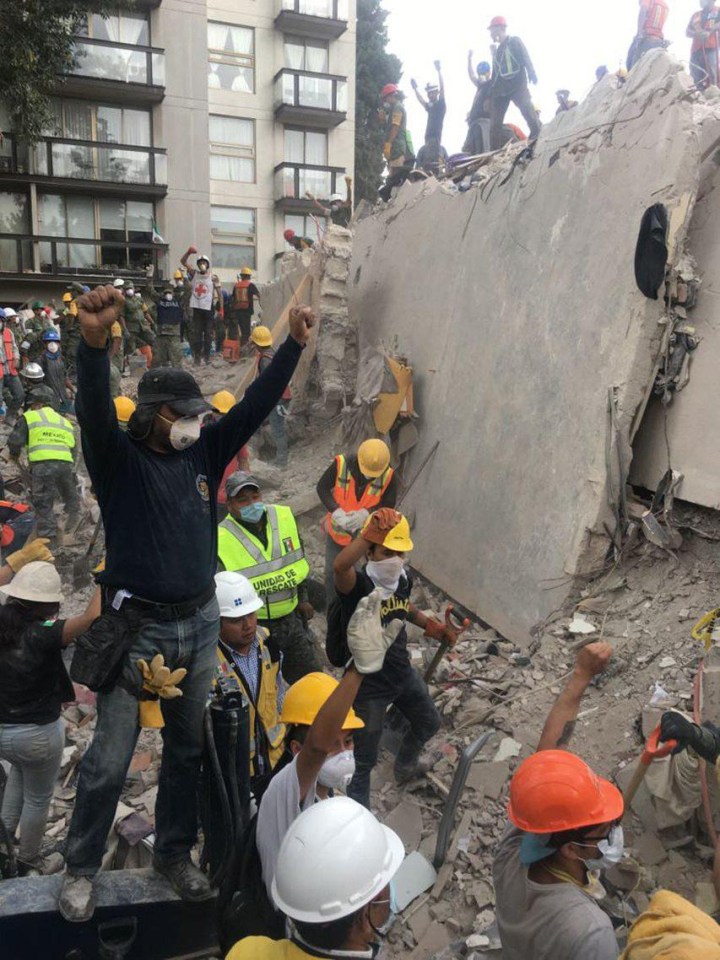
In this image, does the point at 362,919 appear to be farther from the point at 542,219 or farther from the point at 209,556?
the point at 542,219

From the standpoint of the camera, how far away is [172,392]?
2549mm

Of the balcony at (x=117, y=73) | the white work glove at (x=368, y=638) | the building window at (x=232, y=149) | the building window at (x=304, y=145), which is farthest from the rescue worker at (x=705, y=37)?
the building window at (x=304, y=145)

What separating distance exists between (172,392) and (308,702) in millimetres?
1258

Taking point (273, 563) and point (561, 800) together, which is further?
point (273, 563)

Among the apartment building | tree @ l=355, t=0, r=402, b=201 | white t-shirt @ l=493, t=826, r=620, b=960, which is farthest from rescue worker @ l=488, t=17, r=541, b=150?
tree @ l=355, t=0, r=402, b=201

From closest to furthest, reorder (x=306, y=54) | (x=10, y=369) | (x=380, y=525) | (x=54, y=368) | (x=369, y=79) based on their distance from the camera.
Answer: (x=380, y=525)
(x=54, y=368)
(x=10, y=369)
(x=306, y=54)
(x=369, y=79)

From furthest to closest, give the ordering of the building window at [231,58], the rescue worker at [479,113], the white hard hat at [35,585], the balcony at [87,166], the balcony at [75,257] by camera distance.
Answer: the building window at [231,58], the balcony at [75,257], the balcony at [87,166], the rescue worker at [479,113], the white hard hat at [35,585]

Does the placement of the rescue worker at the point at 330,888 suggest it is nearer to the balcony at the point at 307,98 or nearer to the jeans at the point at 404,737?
the jeans at the point at 404,737

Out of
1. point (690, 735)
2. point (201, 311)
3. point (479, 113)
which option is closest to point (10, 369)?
point (201, 311)

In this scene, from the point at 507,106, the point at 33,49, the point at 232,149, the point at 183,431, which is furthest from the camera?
the point at 232,149

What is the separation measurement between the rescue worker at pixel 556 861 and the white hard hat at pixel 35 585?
220cm

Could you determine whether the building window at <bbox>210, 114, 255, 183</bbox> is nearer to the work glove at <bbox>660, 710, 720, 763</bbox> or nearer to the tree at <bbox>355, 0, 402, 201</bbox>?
the tree at <bbox>355, 0, 402, 201</bbox>

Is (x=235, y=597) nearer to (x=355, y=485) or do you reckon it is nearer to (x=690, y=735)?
(x=690, y=735)

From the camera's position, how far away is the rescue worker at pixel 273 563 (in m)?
3.99
